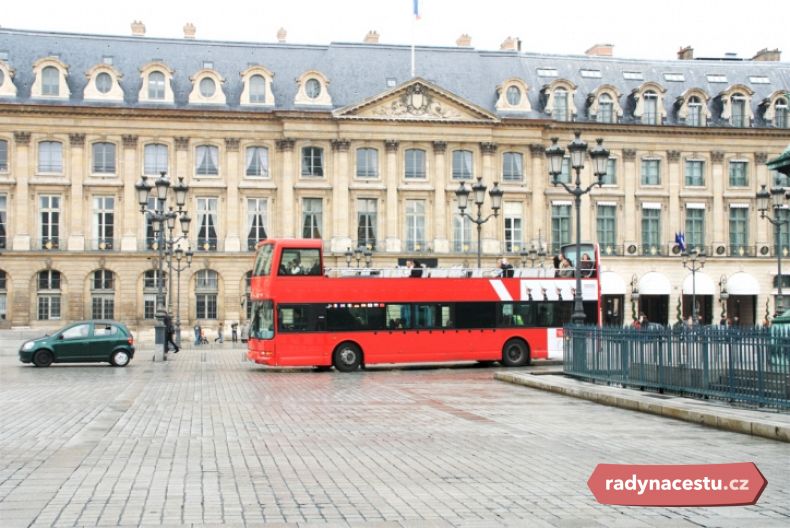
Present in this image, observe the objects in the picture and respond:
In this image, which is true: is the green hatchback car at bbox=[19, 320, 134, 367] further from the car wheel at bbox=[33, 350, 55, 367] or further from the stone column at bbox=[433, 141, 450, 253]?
the stone column at bbox=[433, 141, 450, 253]

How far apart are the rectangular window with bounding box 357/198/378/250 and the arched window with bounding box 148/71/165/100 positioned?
1366cm

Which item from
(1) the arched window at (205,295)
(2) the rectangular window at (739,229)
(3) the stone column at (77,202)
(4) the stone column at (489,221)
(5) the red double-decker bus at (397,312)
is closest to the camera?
(5) the red double-decker bus at (397,312)

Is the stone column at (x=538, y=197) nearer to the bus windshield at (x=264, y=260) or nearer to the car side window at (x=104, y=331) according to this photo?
the bus windshield at (x=264, y=260)

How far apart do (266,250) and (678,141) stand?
45.0 m

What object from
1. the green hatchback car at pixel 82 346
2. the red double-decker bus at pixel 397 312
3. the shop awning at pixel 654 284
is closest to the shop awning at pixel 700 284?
the shop awning at pixel 654 284

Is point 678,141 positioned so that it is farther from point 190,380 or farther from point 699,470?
point 699,470

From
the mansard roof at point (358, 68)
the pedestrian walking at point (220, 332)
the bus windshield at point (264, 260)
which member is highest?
the mansard roof at point (358, 68)

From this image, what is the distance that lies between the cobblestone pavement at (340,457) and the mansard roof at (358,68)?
1825 inches

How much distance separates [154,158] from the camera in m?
66.7

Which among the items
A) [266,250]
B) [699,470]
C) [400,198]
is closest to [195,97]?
[400,198]

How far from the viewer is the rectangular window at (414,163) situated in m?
69.1

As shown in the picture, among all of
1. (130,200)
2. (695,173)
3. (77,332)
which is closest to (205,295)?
(130,200)

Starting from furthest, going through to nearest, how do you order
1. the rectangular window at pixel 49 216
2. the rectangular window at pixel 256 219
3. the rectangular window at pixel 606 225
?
the rectangular window at pixel 606 225 < the rectangular window at pixel 256 219 < the rectangular window at pixel 49 216

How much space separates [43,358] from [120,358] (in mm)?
2448
